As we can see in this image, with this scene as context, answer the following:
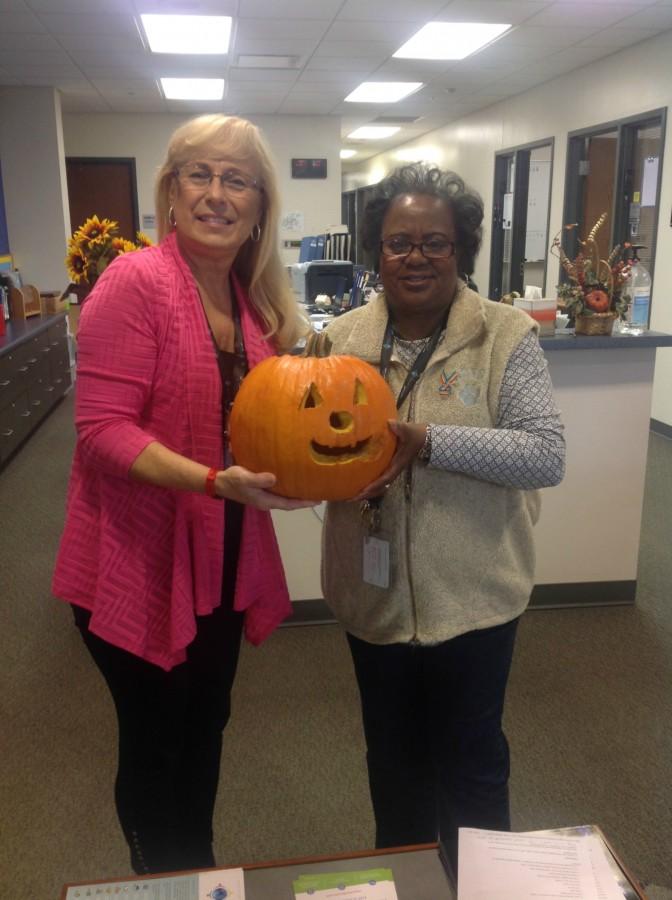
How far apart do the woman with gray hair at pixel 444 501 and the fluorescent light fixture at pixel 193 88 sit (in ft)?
22.8

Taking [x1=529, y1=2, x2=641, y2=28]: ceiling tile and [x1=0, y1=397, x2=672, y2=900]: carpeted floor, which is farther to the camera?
[x1=529, y1=2, x2=641, y2=28]: ceiling tile

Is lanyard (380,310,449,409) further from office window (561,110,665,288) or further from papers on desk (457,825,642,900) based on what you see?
office window (561,110,665,288)

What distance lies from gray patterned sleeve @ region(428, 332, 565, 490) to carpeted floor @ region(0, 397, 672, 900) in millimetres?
1100

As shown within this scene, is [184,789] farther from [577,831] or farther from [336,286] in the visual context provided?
[336,286]

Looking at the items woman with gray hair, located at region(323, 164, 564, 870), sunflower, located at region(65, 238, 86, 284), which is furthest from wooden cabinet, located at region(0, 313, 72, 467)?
woman with gray hair, located at region(323, 164, 564, 870)

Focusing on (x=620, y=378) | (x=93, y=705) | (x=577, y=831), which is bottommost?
(x=93, y=705)

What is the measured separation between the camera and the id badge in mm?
1242

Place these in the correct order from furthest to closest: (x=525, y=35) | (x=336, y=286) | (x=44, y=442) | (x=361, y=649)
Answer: (x=525, y=35), (x=44, y=442), (x=336, y=286), (x=361, y=649)

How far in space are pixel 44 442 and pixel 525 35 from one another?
4.65m

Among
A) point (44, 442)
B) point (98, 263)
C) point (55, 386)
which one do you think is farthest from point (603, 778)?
point (55, 386)

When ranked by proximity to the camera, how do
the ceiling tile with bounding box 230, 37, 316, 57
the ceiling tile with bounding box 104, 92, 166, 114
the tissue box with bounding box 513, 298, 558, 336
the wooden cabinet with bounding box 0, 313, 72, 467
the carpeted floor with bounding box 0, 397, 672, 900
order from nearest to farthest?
the carpeted floor with bounding box 0, 397, 672, 900, the tissue box with bounding box 513, 298, 558, 336, the wooden cabinet with bounding box 0, 313, 72, 467, the ceiling tile with bounding box 230, 37, 316, 57, the ceiling tile with bounding box 104, 92, 166, 114

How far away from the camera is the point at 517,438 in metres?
1.16

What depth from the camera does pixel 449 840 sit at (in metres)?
1.43

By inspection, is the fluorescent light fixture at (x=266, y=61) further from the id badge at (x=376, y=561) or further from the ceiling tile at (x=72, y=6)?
the id badge at (x=376, y=561)
